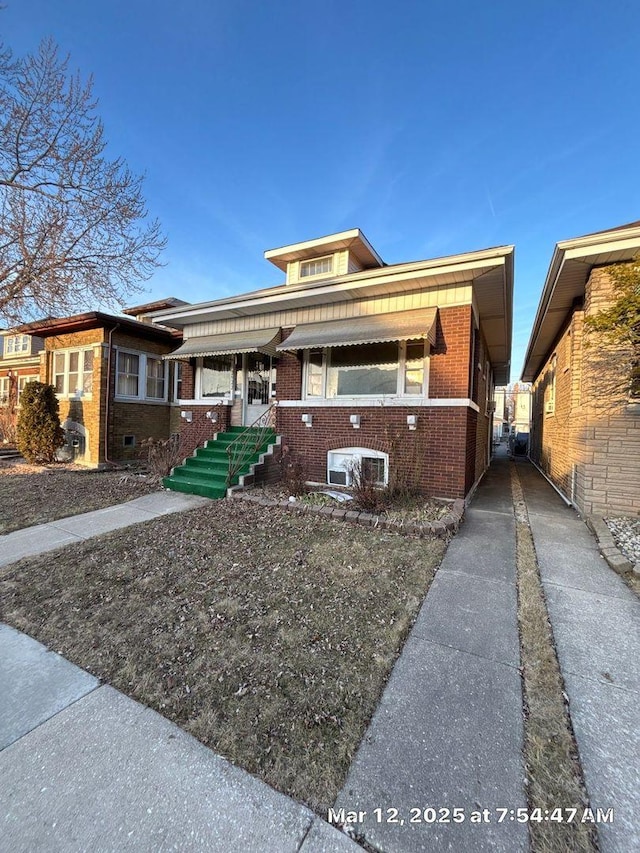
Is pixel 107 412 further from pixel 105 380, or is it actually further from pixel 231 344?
pixel 231 344

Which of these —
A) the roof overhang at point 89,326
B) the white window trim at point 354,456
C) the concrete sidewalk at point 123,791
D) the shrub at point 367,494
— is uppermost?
the roof overhang at point 89,326

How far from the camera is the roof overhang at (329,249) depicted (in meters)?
8.99

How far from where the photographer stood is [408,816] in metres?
1.57

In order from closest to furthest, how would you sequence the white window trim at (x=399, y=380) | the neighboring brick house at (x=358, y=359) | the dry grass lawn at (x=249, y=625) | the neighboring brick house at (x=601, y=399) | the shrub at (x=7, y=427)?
1. the dry grass lawn at (x=249, y=625)
2. the neighboring brick house at (x=601, y=399)
3. the neighboring brick house at (x=358, y=359)
4. the white window trim at (x=399, y=380)
5. the shrub at (x=7, y=427)

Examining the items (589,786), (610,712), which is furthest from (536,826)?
(610,712)

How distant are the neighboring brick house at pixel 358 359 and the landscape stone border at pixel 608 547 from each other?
1917 millimetres

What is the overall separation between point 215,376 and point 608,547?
8.83m

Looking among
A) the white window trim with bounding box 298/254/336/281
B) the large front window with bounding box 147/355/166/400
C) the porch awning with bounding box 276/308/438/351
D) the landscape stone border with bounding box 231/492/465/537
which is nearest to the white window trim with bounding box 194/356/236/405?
the porch awning with bounding box 276/308/438/351

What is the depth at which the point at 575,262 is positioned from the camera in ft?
18.9

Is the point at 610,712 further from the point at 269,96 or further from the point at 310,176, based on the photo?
the point at 310,176

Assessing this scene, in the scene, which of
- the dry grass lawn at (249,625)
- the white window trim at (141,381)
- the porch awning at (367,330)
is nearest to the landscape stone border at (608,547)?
the dry grass lawn at (249,625)

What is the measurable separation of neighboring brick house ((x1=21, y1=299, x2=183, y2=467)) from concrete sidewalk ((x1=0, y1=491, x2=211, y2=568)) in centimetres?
591

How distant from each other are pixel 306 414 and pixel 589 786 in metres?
6.71

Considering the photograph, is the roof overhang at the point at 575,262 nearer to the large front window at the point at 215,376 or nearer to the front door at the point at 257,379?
the front door at the point at 257,379
